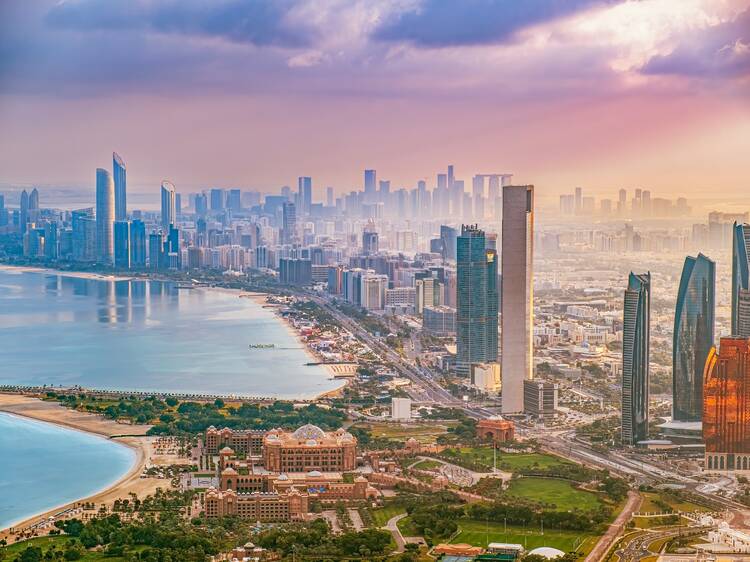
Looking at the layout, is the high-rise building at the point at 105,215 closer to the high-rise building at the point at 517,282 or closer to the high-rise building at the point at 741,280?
the high-rise building at the point at 517,282

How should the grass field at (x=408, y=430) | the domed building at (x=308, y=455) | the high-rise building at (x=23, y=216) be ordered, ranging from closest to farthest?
the domed building at (x=308, y=455) < the grass field at (x=408, y=430) < the high-rise building at (x=23, y=216)

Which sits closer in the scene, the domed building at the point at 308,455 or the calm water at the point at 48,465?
the calm water at the point at 48,465

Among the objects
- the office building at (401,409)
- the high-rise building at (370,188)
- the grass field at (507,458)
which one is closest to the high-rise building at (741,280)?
the grass field at (507,458)

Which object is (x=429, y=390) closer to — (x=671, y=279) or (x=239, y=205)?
(x=671, y=279)

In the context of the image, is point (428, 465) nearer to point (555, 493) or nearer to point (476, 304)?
point (555, 493)

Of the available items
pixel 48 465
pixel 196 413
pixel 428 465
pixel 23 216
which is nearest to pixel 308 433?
pixel 428 465

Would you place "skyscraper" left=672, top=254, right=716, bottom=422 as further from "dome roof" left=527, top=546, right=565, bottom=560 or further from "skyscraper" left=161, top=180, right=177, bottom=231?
"skyscraper" left=161, top=180, right=177, bottom=231

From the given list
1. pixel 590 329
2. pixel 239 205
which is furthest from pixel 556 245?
pixel 239 205
